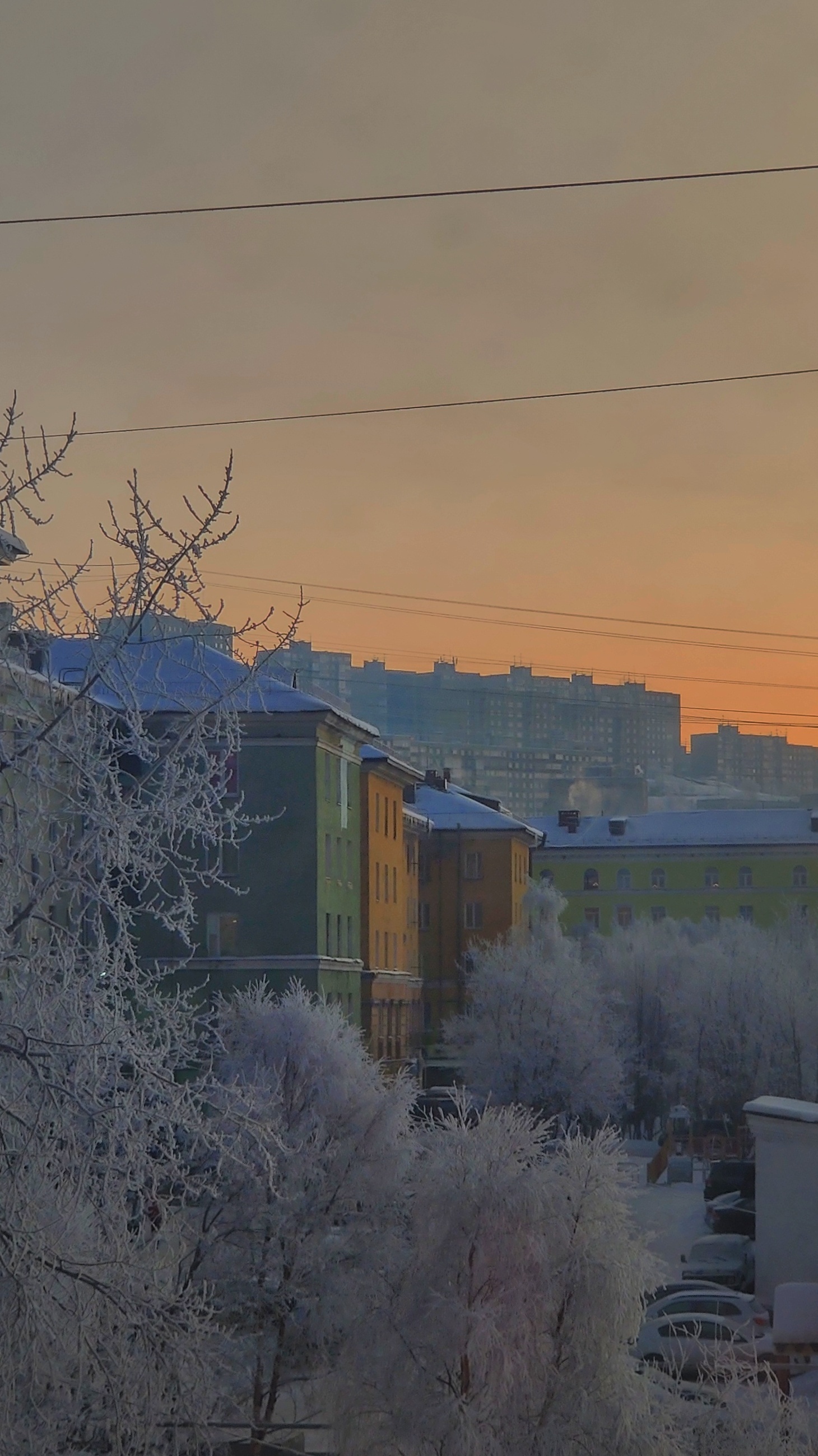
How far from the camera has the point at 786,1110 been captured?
33.4 m

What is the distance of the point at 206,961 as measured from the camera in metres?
50.7

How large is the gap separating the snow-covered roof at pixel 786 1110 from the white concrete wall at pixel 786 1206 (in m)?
0.12

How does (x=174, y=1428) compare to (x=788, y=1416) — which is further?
(x=788, y=1416)

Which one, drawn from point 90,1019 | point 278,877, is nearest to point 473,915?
point 278,877

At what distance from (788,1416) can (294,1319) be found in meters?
10.7

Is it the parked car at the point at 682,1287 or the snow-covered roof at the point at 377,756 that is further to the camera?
the snow-covered roof at the point at 377,756

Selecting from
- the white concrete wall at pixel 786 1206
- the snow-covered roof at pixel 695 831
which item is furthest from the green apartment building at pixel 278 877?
the snow-covered roof at pixel 695 831

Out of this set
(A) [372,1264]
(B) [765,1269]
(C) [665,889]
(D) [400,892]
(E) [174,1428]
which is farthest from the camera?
(C) [665,889]

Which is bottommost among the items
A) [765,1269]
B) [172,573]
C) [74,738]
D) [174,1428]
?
[765,1269]

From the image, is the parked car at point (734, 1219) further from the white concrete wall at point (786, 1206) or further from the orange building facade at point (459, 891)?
the orange building facade at point (459, 891)

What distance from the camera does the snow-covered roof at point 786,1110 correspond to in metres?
33.0

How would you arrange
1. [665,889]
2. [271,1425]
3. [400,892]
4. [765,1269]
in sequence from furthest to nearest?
1. [665,889]
2. [400,892]
3. [765,1269]
4. [271,1425]

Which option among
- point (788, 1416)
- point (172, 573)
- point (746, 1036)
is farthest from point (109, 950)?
point (746, 1036)

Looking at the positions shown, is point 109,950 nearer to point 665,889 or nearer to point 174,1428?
point 174,1428
